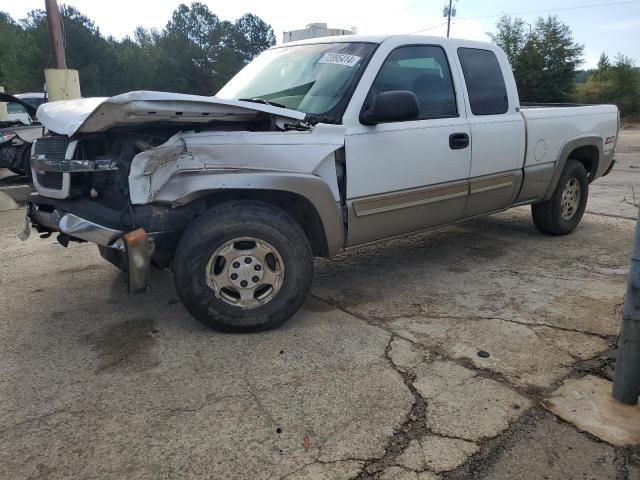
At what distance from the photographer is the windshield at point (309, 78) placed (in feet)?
12.5

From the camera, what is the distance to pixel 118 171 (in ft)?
11.1

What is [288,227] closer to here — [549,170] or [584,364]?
[584,364]

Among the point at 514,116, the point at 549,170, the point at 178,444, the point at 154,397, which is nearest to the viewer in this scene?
the point at 178,444

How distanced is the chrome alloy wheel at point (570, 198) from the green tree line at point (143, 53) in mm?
24089

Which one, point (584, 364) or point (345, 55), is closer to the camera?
point (584, 364)

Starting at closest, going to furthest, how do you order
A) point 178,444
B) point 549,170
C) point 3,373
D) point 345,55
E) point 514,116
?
1. point 178,444
2. point 3,373
3. point 345,55
4. point 514,116
5. point 549,170

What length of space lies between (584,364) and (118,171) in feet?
9.90

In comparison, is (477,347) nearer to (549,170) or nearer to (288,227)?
(288,227)

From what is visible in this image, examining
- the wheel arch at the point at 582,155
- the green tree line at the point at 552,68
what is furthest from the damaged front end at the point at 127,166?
the green tree line at the point at 552,68

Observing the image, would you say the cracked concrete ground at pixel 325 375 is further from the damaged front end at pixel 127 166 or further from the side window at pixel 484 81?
the side window at pixel 484 81

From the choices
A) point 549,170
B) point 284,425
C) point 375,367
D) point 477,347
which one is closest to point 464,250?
point 549,170

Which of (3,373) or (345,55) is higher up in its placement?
(345,55)

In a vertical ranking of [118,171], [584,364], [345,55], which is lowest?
[584,364]

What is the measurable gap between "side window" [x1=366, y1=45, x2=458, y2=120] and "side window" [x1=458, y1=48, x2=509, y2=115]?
0.78ft
